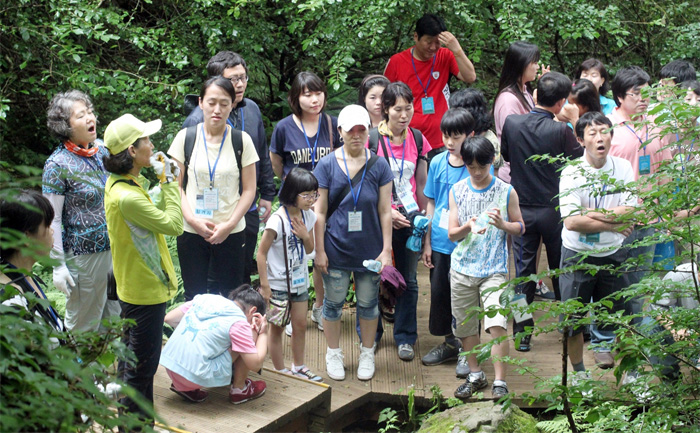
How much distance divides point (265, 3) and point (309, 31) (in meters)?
0.51

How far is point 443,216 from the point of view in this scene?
506 centimetres

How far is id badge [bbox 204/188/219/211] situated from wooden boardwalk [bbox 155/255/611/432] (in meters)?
1.09

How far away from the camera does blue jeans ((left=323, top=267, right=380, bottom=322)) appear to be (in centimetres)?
494

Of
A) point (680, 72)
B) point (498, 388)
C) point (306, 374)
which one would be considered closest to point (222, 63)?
point (306, 374)

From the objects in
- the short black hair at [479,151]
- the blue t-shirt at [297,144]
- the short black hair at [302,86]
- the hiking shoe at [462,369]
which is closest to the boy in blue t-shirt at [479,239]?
the short black hair at [479,151]

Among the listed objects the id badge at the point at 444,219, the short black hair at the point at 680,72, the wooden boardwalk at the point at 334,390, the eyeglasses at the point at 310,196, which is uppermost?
the short black hair at the point at 680,72

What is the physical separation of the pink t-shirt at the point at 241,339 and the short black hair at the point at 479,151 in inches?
69.1

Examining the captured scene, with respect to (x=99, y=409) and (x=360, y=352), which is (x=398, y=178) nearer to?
(x=360, y=352)

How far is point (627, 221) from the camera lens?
3.20 m

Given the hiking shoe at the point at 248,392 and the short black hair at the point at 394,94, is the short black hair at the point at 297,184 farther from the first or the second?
the hiking shoe at the point at 248,392

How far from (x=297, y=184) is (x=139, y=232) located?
1128 millimetres

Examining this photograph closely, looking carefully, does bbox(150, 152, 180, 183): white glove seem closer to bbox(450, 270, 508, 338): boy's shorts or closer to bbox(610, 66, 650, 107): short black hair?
bbox(450, 270, 508, 338): boy's shorts

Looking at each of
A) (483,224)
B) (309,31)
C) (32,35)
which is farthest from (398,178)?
(32,35)

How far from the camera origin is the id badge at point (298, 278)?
474 centimetres
